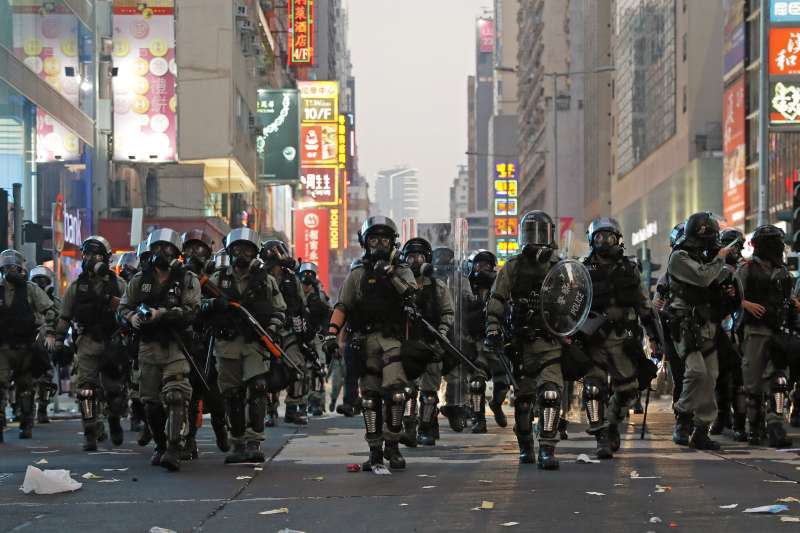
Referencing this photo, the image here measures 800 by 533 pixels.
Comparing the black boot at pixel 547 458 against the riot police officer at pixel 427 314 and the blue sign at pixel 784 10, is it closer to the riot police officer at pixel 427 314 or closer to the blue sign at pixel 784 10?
the riot police officer at pixel 427 314

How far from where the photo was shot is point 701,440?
45.4 ft

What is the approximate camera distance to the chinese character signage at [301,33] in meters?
75.7

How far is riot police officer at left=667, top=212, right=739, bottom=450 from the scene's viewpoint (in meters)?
13.8

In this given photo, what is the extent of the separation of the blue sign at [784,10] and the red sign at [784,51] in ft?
0.79

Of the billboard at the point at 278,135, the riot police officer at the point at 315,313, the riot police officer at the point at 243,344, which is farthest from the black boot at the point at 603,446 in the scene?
the billboard at the point at 278,135

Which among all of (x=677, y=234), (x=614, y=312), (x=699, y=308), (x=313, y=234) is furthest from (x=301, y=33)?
(x=614, y=312)

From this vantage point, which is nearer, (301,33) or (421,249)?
(421,249)

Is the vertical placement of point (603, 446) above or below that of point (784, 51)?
below

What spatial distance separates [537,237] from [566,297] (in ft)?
1.67

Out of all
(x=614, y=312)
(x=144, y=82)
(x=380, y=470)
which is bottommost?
(x=380, y=470)

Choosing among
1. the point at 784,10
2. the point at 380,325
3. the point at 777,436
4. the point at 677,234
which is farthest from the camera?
the point at 784,10

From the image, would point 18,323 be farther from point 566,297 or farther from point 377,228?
point 566,297

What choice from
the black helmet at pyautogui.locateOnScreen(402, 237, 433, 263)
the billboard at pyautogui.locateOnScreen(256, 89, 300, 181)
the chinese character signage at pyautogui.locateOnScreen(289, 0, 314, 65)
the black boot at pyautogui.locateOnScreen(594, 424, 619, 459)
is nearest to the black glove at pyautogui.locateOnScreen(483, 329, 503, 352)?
the black boot at pyautogui.locateOnScreen(594, 424, 619, 459)

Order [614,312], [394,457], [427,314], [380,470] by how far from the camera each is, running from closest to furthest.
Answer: [380,470]
[394,457]
[614,312]
[427,314]
